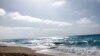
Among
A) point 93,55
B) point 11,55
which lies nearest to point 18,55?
point 11,55

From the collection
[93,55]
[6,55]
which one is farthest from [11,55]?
[93,55]

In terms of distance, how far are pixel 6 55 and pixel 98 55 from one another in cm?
919

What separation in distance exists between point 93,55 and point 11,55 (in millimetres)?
8513

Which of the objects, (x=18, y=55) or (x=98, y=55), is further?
(x=98, y=55)

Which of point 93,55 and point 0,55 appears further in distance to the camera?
point 93,55

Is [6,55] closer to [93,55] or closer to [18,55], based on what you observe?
[18,55]

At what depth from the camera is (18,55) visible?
15.4 metres

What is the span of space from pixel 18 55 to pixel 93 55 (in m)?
8.05

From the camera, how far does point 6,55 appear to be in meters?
15.3

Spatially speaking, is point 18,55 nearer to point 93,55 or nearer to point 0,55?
point 0,55

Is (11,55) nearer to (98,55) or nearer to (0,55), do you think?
(0,55)

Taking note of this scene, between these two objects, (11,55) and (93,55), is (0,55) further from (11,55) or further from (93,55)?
(93,55)

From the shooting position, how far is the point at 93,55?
19469 mm

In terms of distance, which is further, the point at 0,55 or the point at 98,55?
the point at 98,55
